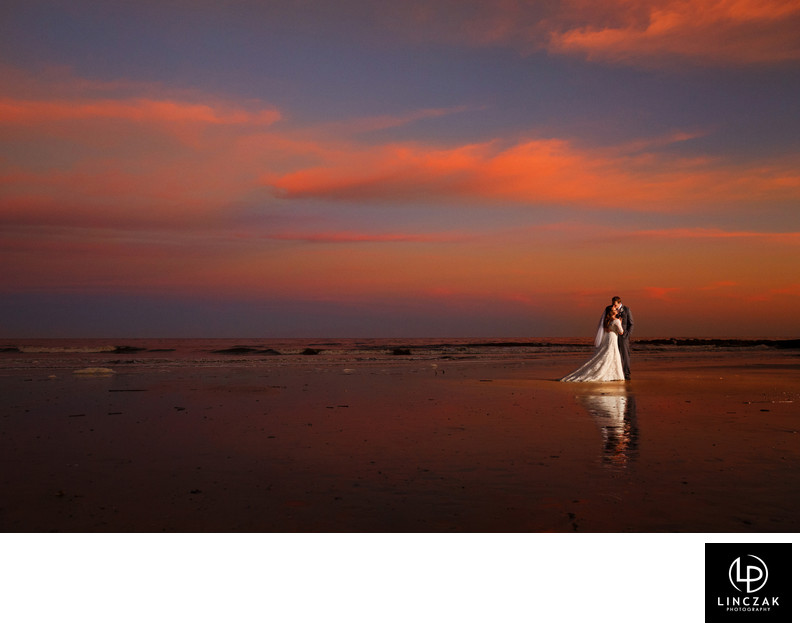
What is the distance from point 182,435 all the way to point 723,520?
690 centimetres

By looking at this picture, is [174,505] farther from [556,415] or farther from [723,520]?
[556,415]

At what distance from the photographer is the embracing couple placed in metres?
18.2

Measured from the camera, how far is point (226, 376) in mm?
20797

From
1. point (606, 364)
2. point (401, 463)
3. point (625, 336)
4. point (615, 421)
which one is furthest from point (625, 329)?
point (401, 463)

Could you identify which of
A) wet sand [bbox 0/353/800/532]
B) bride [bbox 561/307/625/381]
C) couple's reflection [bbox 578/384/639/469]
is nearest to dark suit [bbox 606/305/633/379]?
bride [bbox 561/307/625/381]
